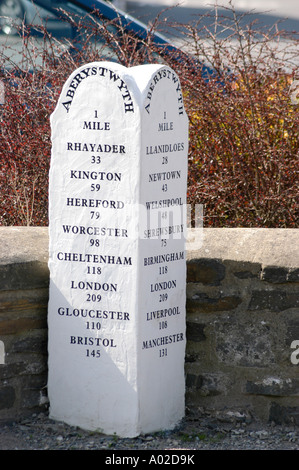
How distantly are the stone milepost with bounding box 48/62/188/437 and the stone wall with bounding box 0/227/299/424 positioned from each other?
0.34 feet

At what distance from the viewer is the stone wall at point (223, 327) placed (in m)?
3.25

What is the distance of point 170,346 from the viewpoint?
3232mm

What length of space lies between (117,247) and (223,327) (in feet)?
2.05

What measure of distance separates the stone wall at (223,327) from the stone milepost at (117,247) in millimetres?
104

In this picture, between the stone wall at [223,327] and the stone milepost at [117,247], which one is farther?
the stone wall at [223,327]

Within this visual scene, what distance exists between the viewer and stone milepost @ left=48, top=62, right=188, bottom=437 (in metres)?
3.03

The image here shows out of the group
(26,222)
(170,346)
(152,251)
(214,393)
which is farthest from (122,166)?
(26,222)

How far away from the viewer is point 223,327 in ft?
11.0

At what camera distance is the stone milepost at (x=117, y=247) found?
303 centimetres

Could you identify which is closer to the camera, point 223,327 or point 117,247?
point 117,247

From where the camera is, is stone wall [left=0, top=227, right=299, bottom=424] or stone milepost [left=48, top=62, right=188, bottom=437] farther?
stone wall [left=0, top=227, right=299, bottom=424]

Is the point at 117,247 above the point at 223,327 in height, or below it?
above
